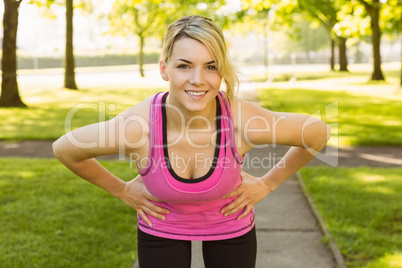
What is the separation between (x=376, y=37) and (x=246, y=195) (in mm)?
22992

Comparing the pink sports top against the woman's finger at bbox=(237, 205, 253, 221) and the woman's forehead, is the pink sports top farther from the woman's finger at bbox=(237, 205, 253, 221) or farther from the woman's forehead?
the woman's forehead

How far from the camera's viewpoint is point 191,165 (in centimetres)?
223

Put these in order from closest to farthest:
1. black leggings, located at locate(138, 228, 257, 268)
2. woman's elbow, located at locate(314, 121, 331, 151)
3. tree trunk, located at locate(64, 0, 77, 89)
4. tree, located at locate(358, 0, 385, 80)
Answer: black leggings, located at locate(138, 228, 257, 268), woman's elbow, located at locate(314, 121, 331, 151), tree trunk, located at locate(64, 0, 77, 89), tree, located at locate(358, 0, 385, 80)

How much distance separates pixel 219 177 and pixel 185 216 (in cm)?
28

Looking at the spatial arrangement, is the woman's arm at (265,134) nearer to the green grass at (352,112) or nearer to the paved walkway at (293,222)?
the paved walkway at (293,222)

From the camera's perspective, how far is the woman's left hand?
236 centimetres

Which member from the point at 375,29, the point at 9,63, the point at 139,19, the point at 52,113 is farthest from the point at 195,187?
the point at 139,19

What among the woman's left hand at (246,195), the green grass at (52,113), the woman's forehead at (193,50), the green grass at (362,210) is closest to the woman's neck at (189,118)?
the woman's forehead at (193,50)

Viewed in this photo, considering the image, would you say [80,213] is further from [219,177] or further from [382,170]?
[382,170]

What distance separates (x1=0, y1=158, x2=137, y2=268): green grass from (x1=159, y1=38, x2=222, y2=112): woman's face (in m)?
2.39

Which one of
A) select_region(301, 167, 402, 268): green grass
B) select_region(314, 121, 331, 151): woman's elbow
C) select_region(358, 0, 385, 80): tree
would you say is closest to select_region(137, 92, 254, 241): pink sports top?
select_region(314, 121, 331, 151): woman's elbow

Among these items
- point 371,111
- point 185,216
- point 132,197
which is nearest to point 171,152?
point 185,216

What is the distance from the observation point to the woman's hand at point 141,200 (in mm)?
2350

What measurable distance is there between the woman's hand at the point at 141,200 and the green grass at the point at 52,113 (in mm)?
7739
